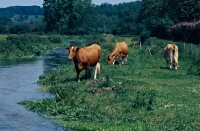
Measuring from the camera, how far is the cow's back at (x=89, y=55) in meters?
26.4

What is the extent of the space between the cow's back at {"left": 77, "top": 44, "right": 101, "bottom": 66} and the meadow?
3.46ft

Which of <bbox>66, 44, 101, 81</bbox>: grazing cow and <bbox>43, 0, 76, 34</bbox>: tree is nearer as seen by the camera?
<bbox>66, 44, 101, 81</bbox>: grazing cow

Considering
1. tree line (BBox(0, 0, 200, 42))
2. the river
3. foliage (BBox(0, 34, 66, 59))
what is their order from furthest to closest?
tree line (BBox(0, 0, 200, 42)) < foliage (BBox(0, 34, 66, 59)) < the river

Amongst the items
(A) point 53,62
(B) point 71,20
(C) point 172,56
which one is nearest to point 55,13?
(B) point 71,20

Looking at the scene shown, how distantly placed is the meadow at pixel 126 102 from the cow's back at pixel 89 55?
1.05 meters

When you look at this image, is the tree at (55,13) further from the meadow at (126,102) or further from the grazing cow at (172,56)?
the meadow at (126,102)

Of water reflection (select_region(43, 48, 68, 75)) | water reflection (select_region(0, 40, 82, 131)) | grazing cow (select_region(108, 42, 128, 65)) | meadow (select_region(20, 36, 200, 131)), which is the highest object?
grazing cow (select_region(108, 42, 128, 65))

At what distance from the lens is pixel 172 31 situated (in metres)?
52.8

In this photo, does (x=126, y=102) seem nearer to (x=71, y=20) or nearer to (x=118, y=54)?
(x=118, y=54)

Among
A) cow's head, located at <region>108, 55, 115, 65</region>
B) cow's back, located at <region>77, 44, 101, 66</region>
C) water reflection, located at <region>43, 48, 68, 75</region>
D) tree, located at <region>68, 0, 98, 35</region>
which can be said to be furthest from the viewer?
tree, located at <region>68, 0, 98, 35</region>

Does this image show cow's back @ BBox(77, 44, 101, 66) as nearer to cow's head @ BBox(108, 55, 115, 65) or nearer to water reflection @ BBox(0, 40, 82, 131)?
water reflection @ BBox(0, 40, 82, 131)

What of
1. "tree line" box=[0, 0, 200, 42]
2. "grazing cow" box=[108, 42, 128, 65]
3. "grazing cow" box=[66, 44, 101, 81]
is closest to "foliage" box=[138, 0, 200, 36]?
"tree line" box=[0, 0, 200, 42]

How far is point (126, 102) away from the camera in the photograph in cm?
1973

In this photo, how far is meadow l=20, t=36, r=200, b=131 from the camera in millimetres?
16688
